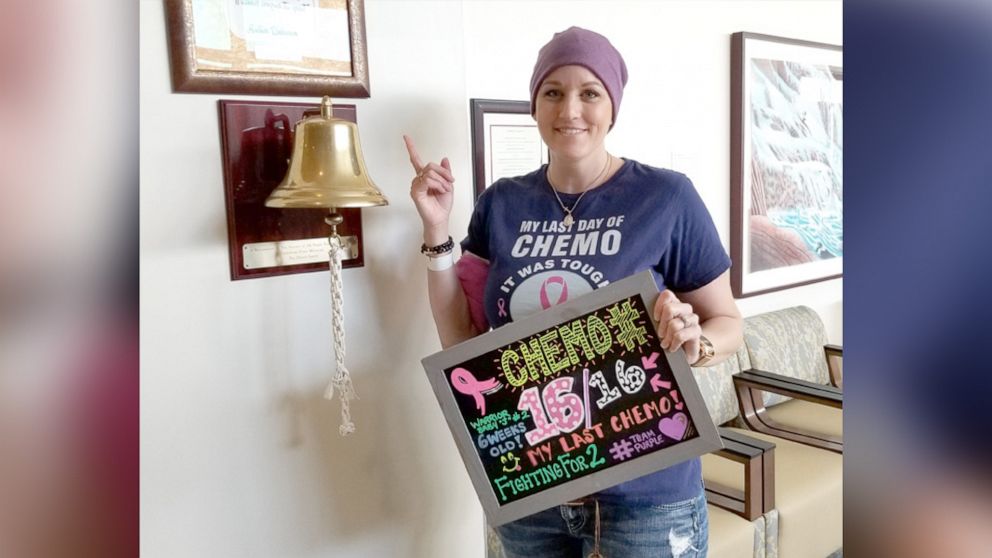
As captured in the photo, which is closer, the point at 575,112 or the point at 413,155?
the point at 575,112

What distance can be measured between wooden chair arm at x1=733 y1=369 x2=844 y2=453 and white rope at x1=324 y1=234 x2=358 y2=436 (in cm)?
171

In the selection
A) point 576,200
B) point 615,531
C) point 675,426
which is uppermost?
point 576,200

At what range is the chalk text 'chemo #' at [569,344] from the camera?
3.33ft

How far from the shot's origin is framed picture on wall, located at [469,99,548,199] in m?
1.79

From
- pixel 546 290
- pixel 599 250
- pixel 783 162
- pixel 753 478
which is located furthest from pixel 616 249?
pixel 783 162

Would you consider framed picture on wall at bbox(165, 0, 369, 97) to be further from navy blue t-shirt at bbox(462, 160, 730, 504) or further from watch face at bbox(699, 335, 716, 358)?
watch face at bbox(699, 335, 716, 358)

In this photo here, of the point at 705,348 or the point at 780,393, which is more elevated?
the point at 705,348

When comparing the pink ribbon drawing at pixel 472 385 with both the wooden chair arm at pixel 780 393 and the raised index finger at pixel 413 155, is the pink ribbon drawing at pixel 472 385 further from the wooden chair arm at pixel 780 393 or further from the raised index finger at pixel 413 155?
the wooden chair arm at pixel 780 393

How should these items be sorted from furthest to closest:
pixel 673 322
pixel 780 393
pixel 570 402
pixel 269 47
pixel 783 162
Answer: pixel 783 162 < pixel 780 393 < pixel 269 47 < pixel 570 402 < pixel 673 322

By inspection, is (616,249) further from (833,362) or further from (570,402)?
(833,362)

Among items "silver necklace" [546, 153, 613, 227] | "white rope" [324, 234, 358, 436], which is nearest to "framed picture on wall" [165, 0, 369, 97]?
"white rope" [324, 234, 358, 436]

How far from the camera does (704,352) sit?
105cm

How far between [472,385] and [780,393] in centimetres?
171
